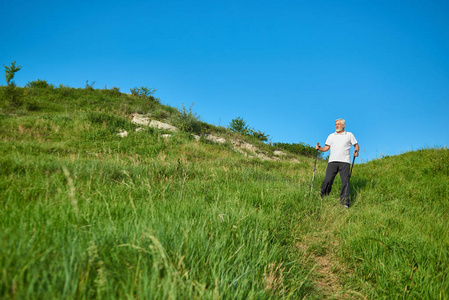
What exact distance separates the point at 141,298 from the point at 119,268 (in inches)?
16.1

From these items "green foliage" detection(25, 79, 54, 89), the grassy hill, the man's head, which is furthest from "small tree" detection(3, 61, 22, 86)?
the man's head

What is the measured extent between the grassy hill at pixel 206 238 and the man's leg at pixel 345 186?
324 mm

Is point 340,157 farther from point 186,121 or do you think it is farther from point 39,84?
point 39,84

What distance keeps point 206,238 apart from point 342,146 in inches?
248

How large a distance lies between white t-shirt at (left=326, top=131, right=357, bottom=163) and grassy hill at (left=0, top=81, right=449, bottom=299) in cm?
129

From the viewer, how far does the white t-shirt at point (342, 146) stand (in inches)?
279

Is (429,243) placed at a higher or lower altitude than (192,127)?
lower

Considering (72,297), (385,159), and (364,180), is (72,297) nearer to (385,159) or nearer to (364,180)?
(364,180)

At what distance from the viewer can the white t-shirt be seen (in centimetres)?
709

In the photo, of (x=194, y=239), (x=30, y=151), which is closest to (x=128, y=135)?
(x=30, y=151)

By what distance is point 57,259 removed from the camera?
1.50 metres

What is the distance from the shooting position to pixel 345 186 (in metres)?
6.82

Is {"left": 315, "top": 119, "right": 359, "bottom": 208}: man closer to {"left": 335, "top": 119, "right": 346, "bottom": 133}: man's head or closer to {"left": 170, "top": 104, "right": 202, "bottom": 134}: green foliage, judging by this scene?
{"left": 335, "top": 119, "right": 346, "bottom": 133}: man's head

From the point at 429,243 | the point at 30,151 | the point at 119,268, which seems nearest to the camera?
the point at 119,268
